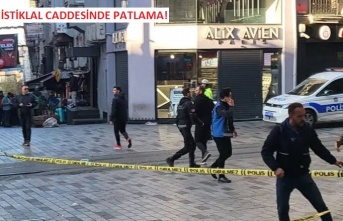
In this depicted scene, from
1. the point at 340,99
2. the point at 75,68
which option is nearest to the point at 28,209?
the point at 340,99

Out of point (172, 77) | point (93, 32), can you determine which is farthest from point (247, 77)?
point (93, 32)

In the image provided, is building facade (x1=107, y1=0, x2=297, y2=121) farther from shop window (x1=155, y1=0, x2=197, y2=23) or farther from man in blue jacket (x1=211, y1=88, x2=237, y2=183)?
man in blue jacket (x1=211, y1=88, x2=237, y2=183)

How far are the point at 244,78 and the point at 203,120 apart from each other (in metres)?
11.4

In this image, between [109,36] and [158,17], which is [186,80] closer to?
[158,17]

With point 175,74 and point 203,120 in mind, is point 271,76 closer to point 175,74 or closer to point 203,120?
Answer: point 175,74

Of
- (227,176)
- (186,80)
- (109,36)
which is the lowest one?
(227,176)

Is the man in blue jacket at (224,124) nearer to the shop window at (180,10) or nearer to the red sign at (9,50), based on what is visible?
the shop window at (180,10)

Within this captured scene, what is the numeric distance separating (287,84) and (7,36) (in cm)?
2248

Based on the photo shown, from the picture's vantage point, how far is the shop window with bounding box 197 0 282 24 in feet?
73.0

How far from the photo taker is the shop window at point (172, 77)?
72.2 ft

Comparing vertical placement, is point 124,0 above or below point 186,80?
above

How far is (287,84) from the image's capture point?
2283 centimetres

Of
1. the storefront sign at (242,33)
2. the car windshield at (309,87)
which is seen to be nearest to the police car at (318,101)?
the car windshield at (309,87)

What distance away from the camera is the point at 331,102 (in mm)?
18359
